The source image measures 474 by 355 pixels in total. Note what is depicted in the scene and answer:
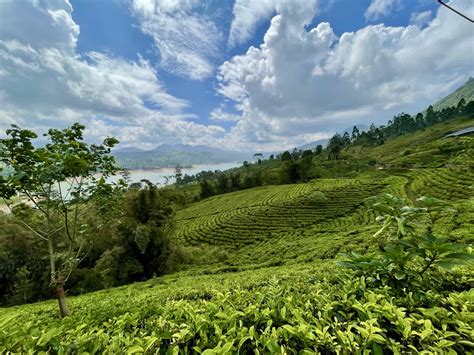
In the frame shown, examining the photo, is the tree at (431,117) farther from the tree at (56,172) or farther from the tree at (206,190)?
the tree at (56,172)

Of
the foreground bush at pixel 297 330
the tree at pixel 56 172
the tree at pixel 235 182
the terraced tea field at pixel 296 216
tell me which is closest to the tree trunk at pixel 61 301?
the tree at pixel 56 172

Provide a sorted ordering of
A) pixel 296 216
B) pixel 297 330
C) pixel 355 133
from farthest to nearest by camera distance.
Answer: pixel 355 133, pixel 296 216, pixel 297 330

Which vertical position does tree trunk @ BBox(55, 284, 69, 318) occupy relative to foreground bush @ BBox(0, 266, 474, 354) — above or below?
below

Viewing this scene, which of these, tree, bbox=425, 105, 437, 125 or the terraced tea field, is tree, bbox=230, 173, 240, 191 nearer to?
the terraced tea field

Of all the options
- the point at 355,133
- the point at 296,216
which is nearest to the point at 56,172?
the point at 296,216

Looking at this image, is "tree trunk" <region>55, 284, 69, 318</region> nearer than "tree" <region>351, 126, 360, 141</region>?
Yes

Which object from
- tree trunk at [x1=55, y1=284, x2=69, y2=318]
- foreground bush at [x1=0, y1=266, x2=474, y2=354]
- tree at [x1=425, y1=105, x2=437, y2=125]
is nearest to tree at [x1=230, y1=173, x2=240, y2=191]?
tree trunk at [x1=55, y1=284, x2=69, y2=318]

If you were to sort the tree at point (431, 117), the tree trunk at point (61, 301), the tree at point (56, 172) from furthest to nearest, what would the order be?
the tree at point (431, 117) < the tree trunk at point (61, 301) < the tree at point (56, 172)

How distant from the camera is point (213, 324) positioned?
1653 millimetres

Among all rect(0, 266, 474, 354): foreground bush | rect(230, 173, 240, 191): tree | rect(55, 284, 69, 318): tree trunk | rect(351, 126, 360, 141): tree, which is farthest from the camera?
rect(351, 126, 360, 141): tree

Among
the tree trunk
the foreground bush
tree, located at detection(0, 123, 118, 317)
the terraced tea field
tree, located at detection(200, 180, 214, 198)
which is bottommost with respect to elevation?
the terraced tea field

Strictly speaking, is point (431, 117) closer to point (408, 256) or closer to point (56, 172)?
point (408, 256)

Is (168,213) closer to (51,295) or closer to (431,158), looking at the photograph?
(51,295)

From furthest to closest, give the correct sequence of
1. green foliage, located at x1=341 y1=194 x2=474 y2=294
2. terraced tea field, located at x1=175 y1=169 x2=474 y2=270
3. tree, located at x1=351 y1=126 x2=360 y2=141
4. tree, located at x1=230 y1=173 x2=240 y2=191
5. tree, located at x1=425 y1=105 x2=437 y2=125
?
tree, located at x1=351 y1=126 x2=360 y2=141
tree, located at x1=425 y1=105 x2=437 y2=125
tree, located at x1=230 y1=173 x2=240 y2=191
terraced tea field, located at x1=175 y1=169 x2=474 y2=270
green foliage, located at x1=341 y1=194 x2=474 y2=294
